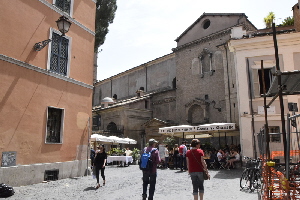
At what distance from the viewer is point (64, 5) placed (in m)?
12.5

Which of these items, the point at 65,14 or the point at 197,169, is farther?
the point at 65,14

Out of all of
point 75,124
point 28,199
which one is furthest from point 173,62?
point 28,199

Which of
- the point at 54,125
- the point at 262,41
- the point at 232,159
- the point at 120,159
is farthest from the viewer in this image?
the point at 120,159

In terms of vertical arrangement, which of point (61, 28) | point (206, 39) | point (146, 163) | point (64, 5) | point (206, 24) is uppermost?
point (206, 24)

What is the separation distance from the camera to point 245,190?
8406 millimetres

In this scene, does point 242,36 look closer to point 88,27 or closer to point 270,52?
point 270,52

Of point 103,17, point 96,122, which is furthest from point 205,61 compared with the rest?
point 96,122

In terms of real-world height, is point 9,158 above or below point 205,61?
below

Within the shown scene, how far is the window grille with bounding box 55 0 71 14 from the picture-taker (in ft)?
40.3

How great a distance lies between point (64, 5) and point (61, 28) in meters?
2.78

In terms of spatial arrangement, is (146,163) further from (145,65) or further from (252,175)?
(145,65)

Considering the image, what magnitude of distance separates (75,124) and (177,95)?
661 inches

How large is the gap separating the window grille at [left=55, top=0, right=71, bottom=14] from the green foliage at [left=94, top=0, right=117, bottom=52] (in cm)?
962

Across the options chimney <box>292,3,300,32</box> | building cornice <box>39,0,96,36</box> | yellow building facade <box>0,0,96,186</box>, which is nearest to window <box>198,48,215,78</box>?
chimney <box>292,3,300,32</box>
